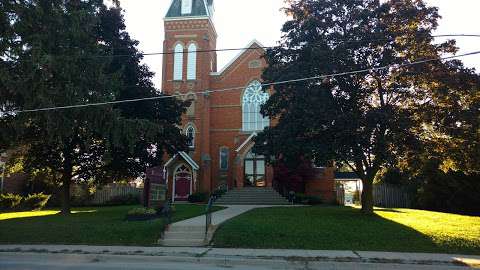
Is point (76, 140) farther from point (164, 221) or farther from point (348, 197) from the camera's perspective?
point (348, 197)

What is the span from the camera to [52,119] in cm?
1789

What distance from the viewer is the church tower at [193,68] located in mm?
38562

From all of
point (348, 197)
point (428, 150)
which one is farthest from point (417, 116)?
point (348, 197)

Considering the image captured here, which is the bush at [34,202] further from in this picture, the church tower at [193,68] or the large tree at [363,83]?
the large tree at [363,83]

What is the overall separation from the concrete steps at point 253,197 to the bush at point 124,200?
9.03 meters

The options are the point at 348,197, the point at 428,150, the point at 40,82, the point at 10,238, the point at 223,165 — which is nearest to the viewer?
the point at 10,238

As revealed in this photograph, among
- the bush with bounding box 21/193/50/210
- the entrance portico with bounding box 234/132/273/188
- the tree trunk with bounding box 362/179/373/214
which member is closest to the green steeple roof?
the entrance portico with bounding box 234/132/273/188

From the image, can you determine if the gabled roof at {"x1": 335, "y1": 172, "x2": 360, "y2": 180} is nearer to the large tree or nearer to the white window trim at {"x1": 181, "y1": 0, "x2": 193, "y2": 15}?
the white window trim at {"x1": 181, "y1": 0, "x2": 193, "y2": 15}

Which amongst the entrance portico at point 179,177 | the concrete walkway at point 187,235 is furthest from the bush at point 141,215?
the entrance portico at point 179,177

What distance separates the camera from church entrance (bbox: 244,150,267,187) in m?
37.3

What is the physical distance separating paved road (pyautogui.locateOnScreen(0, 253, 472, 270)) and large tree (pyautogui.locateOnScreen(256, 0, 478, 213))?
763cm

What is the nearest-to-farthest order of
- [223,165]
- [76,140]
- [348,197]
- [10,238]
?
[10,238], [76,140], [223,165], [348,197]

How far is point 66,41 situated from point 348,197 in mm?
39147

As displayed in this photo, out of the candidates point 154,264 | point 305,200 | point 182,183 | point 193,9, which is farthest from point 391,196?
point 154,264
